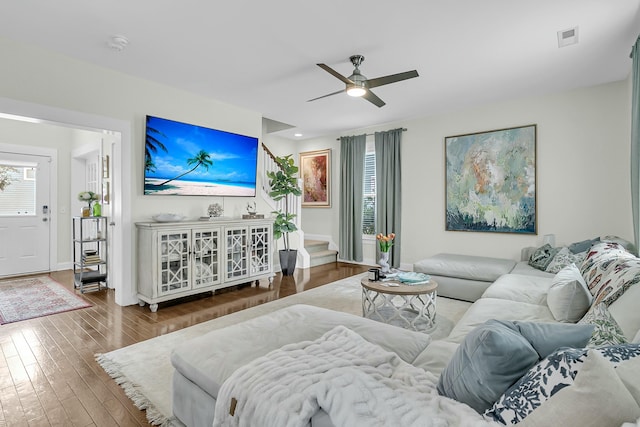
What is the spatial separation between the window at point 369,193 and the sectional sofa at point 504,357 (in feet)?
13.0

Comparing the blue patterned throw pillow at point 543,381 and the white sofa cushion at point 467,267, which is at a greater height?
the blue patterned throw pillow at point 543,381

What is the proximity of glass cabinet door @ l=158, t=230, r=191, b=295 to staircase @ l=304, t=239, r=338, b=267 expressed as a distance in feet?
9.01

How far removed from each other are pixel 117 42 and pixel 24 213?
13.6 feet

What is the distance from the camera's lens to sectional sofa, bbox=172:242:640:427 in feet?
2.66

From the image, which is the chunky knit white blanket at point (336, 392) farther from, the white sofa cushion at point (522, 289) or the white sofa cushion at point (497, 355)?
the white sofa cushion at point (522, 289)

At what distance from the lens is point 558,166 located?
4.38 metres

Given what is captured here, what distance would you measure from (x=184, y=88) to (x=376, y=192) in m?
3.67

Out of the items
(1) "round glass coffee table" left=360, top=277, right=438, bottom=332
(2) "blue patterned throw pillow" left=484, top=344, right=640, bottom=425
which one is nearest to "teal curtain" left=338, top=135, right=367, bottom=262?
(1) "round glass coffee table" left=360, top=277, right=438, bottom=332

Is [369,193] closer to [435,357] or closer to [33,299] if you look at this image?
[435,357]

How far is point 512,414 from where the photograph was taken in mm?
927

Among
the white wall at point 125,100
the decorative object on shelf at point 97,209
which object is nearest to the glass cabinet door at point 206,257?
the white wall at point 125,100

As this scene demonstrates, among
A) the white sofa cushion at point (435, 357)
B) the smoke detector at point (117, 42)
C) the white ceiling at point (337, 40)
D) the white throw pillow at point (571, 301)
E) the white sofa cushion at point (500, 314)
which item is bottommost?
the white sofa cushion at point (500, 314)

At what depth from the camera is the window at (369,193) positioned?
6.35m

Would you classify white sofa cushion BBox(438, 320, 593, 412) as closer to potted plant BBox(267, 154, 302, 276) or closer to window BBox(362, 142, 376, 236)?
potted plant BBox(267, 154, 302, 276)
